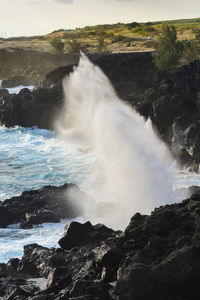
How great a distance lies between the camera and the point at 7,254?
2098 cm

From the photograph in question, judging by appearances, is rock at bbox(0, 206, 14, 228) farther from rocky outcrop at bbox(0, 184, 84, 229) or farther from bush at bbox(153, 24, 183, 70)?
bush at bbox(153, 24, 183, 70)

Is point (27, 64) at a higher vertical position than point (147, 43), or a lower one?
higher

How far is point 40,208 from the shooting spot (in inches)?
1041

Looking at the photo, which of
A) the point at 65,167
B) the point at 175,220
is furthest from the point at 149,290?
the point at 65,167

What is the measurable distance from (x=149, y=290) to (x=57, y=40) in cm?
9464

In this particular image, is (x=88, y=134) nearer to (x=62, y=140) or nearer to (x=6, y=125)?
(x=62, y=140)

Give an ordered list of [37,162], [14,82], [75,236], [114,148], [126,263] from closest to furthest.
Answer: [126,263] → [75,236] → [114,148] → [37,162] → [14,82]

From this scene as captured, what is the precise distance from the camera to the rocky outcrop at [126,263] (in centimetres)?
1305

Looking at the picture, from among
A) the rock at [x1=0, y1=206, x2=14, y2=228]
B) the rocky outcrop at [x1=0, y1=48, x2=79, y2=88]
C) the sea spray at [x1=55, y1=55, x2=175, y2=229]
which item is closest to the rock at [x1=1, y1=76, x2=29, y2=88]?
the rocky outcrop at [x1=0, y1=48, x2=79, y2=88]

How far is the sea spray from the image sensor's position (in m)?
27.1

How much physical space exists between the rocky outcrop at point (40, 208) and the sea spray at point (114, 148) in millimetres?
882

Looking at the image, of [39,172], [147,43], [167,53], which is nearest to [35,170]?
[39,172]

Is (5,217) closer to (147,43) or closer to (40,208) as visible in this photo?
(40,208)

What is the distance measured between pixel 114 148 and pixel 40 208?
1208 cm
